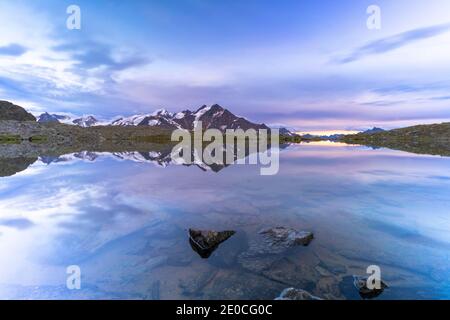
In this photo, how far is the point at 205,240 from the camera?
14531 millimetres

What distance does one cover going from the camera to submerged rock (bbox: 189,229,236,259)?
46.5ft

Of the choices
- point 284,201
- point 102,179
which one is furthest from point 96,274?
point 102,179

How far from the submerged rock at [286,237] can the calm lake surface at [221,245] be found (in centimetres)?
44

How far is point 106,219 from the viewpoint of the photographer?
19562 mm

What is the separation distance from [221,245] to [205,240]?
2.70ft

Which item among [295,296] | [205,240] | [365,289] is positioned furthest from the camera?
[205,240]

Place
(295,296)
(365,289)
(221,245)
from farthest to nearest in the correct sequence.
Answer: (221,245), (365,289), (295,296)

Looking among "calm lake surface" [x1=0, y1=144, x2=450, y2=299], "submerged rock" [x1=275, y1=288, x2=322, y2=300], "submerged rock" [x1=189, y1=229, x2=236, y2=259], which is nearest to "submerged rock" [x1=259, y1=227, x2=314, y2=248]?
"calm lake surface" [x1=0, y1=144, x2=450, y2=299]

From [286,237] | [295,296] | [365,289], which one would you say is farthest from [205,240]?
[365,289]

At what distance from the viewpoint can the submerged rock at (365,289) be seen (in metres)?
10.0

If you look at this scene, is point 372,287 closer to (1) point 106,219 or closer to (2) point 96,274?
(2) point 96,274

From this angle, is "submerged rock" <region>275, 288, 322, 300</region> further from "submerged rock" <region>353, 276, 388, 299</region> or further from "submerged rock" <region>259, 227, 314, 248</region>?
"submerged rock" <region>259, 227, 314, 248</region>

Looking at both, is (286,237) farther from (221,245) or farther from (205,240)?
(205,240)
